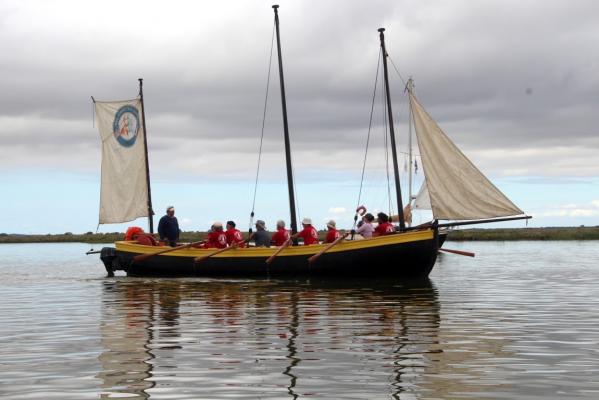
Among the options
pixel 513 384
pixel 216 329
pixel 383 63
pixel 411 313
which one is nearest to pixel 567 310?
pixel 411 313

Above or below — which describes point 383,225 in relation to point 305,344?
above

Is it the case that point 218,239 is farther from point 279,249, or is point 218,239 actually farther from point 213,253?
point 279,249

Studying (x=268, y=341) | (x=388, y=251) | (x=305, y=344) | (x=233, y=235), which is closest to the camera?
(x=305, y=344)

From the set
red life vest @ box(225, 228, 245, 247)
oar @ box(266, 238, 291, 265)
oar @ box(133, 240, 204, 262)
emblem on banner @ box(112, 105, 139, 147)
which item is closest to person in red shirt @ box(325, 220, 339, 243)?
oar @ box(266, 238, 291, 265)

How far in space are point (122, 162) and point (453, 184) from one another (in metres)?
17.8

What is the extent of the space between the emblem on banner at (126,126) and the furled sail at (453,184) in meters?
15.7

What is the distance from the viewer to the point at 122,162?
4172cm

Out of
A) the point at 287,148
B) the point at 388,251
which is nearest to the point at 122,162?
the point at 287,148

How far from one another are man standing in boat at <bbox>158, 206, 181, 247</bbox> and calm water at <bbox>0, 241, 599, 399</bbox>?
380 inches

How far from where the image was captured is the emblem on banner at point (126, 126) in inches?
1645

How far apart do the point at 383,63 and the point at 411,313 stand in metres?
18.6

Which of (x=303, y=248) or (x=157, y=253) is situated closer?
(x=303, y=248)

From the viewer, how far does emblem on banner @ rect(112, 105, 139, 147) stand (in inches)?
1645

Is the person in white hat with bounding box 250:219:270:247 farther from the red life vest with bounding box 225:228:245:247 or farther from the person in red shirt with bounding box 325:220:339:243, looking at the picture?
the person in red shirt with bounding box 325:220:339:243
